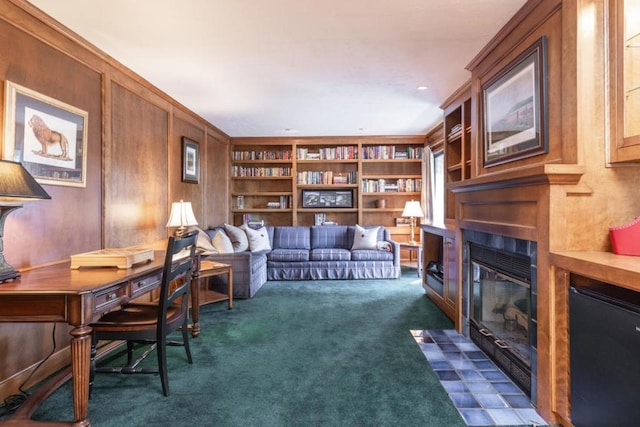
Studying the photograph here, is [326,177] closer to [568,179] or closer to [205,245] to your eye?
[205,245]

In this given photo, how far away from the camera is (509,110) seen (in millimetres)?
2324

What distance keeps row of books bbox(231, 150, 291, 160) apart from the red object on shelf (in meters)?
5.40

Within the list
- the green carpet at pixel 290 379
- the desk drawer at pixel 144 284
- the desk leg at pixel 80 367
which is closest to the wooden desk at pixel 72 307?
the desk leg at pixel 80 367

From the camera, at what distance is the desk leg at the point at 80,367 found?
5.14 feet

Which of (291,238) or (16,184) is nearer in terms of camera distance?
(16,184)

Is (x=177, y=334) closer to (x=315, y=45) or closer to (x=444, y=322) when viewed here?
(x=444, y=322)

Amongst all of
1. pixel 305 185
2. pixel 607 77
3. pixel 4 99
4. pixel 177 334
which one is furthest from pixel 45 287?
pixel 305 185

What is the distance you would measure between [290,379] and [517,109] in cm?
234

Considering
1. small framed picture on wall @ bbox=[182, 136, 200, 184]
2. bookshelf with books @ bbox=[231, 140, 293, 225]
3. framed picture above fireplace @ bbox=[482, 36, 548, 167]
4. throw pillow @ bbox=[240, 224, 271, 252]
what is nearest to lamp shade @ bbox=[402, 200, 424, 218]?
bookshelf with books @ bbox=[231, 140, 293, 225]

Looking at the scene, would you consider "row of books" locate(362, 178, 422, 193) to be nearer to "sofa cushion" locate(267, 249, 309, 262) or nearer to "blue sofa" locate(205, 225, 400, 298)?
"blue sofa" locate(205, 225, 400, 298)

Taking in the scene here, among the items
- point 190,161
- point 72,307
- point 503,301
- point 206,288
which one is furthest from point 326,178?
point 72,307

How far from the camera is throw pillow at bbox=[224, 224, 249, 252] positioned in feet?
16.9

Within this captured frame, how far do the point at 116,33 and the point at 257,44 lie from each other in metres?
1.03

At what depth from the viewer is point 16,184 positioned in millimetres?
1692
